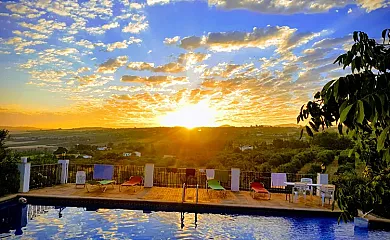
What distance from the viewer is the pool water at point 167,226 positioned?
8344 mm

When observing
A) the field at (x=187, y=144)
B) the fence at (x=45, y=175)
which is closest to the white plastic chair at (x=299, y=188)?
the fence at (x=45, y=175)

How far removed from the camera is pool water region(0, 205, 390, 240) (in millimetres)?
8344

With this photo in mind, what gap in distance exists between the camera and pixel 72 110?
21.2m

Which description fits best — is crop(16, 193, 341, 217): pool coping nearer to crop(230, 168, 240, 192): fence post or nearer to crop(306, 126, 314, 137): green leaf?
crop(230, 168, 240, 192): fence post

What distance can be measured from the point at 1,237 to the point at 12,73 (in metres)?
9.92

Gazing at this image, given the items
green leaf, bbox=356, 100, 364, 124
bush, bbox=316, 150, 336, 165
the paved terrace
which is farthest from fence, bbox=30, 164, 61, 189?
bush, bbox=316, 150, 336, 165

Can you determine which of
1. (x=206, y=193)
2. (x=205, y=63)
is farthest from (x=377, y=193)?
(x=205, y=63)

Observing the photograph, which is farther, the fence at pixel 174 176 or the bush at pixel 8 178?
the fence at pixel 174 176

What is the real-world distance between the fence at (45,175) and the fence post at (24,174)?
61cm

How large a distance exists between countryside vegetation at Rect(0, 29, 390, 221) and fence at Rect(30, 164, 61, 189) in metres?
0.50

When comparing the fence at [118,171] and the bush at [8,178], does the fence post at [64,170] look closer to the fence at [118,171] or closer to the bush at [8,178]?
the fence at [118,171]

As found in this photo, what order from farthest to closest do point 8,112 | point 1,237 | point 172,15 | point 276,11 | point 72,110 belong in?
1. point 72,110
2. point 8,112
3. point 172,15
4. point 276,11
5. point 1,237

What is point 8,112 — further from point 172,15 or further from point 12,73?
point 172,15

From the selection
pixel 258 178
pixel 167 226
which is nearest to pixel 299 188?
pixel 258 178
